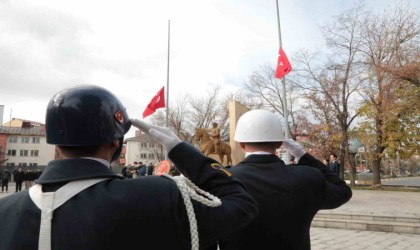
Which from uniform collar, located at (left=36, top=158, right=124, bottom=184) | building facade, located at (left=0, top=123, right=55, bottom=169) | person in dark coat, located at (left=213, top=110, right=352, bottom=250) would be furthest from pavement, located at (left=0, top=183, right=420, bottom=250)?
building facade, located at (left=0, top=123, right=55, bottom=169)

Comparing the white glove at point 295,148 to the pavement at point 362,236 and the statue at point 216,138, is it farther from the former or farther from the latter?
the statue at point 216,138

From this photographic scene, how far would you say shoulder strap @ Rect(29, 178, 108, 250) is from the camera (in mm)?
1052

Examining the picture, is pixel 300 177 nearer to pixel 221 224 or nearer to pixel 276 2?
pixel 221 224

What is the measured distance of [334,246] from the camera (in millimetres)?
6836

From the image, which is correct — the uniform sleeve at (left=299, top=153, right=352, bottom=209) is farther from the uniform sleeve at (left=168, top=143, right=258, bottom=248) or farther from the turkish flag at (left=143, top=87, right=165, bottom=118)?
the turkish flag at (left=143, top=87, right=165, bottom=118)

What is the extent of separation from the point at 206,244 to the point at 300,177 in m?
1.10

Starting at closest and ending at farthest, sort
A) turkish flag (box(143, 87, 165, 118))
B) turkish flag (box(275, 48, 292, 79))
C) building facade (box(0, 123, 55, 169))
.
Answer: turkish flag (box(275, 48, 292, 79)) → turkish flag (box(143, 87, 165, 118)) → building facade (box(0, 123, 55, 169))

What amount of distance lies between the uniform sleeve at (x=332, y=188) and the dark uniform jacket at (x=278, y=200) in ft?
0.14

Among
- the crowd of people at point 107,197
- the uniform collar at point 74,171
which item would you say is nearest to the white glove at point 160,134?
the crowd of people at point 107,197

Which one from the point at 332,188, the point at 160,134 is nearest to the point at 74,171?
the point at 160,134

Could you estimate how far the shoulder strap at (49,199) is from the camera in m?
1.05

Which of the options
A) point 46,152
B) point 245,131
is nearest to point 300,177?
point 245,131

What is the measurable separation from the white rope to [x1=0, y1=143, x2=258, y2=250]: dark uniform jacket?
2 cm

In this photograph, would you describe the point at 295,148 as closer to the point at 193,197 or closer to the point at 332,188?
the point at 332,188
